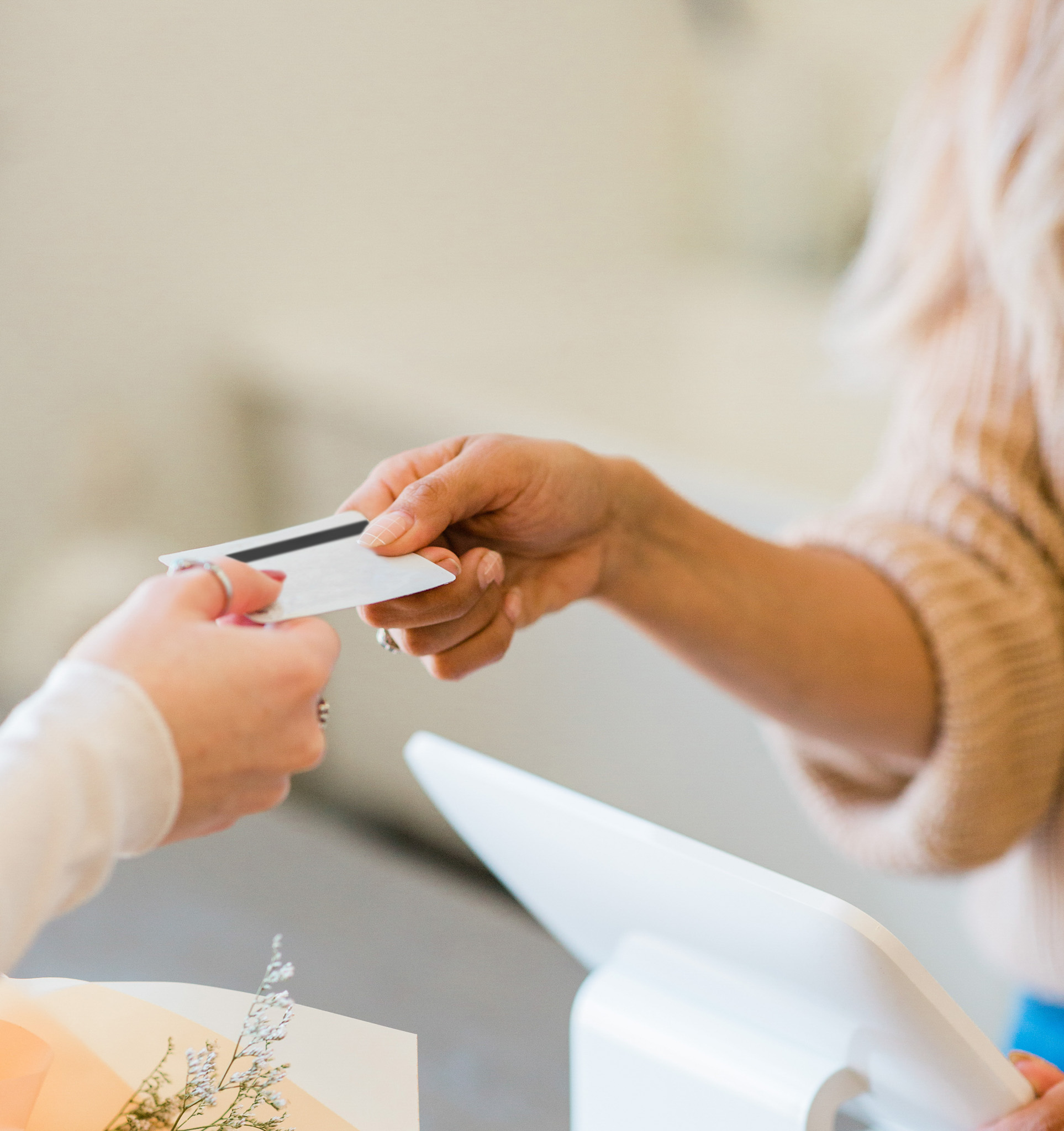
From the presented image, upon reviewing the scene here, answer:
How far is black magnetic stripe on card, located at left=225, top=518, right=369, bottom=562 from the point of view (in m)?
A: 0.35

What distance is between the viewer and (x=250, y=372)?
1.36 meters

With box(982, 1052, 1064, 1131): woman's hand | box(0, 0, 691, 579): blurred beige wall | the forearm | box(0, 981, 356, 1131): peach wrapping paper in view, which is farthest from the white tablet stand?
box(0, 0, 691, 579): blurred beige wall

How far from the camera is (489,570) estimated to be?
1.37 feet

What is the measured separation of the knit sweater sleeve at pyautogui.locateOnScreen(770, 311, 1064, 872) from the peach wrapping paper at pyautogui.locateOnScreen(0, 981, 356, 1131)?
1.50 feet

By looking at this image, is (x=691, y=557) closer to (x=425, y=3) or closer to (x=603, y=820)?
(x=603, y=820)

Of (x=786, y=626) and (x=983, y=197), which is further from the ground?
(x=983, y=197)

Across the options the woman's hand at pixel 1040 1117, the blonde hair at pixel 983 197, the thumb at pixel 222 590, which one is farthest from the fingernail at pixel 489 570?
the blonde hair at pixel 983 197

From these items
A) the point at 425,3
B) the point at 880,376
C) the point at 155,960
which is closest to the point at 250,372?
the point at 425,3

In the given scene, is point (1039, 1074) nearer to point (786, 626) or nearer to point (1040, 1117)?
point (1040, 1117)

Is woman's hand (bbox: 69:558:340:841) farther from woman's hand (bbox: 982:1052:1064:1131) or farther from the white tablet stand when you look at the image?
woman's hand (bbox: 982:1052:1064:1131)

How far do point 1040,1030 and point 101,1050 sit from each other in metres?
0.56

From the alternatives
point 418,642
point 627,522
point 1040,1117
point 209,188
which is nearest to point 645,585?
point 627,522

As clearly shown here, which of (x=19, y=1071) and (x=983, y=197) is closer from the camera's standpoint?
(x=19, y=1071)

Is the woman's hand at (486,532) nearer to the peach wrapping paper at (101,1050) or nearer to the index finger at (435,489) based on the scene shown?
the index finger at (435,489)
